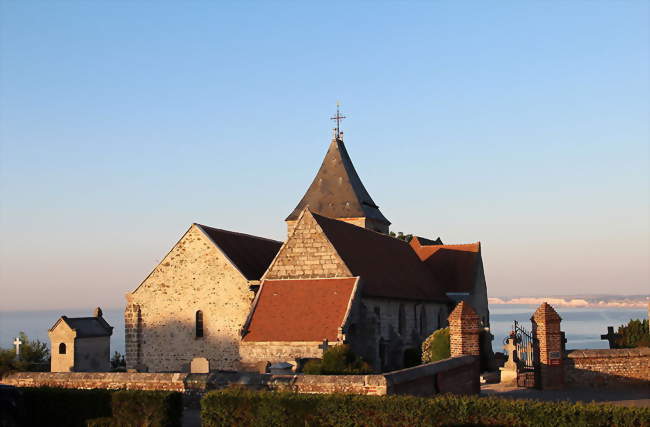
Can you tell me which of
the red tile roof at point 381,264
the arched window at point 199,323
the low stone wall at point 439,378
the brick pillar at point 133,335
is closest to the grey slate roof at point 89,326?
the brick pillar at point 133,335

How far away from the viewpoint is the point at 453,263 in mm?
49469

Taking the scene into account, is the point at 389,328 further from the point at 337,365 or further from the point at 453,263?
the point at 453,263

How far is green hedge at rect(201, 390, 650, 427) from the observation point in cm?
1401

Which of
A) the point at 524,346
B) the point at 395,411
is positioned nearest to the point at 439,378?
the point at 395,411

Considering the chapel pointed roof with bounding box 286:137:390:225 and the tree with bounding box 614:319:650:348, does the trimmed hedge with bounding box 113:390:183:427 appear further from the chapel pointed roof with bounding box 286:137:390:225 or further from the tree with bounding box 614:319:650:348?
the chapel pointed roof with bounding box 286:137:390:225

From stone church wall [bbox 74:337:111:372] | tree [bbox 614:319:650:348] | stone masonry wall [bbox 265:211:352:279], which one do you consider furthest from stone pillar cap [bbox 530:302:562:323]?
stone church wall [bbox 74:337:111:372]

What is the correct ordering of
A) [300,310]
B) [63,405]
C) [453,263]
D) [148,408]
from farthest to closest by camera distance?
[453,263] < [300,310] < [63,405] < [148,408]

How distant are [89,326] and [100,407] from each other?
21.8 m

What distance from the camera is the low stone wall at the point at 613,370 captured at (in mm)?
25766

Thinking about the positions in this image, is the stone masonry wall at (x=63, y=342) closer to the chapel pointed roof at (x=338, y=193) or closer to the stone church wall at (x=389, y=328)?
the stone church wall at (x=389, y=328)

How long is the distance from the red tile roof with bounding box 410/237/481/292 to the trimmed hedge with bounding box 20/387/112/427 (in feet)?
108

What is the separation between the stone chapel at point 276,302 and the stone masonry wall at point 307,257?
45 millimetres

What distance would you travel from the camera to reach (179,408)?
16484 mm

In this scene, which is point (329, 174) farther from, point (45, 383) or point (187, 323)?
point (45, 383)
